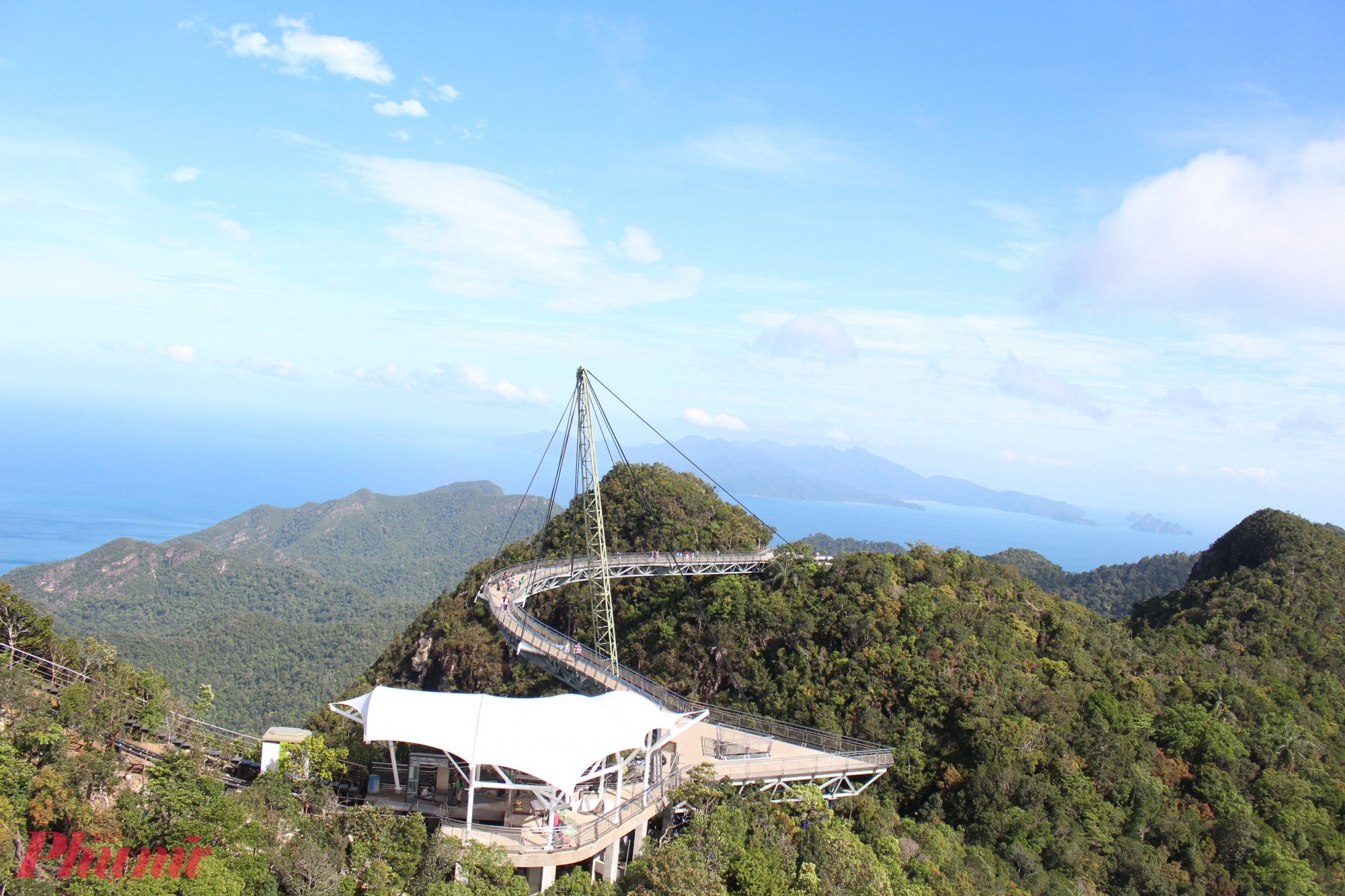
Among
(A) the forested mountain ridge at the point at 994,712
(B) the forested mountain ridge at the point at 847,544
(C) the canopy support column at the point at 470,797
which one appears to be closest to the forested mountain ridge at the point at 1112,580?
(B) the forested mountain ridge at the point at 847,544

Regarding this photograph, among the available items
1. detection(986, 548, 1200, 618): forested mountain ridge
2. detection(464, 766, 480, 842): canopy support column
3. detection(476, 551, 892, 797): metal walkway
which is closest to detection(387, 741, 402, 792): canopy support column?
detection(464, 766, 480, 842): canopy support column

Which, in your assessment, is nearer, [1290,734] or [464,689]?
[1290,734]

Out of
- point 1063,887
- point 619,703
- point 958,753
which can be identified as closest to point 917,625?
point 958,753

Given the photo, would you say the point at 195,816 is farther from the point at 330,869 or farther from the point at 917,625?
the point at 917,625

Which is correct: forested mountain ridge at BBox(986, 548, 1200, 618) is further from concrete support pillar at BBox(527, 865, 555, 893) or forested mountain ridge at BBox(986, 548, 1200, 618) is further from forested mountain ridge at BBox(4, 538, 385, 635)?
forested mountain ridge at BBox(4, 538, 385, 635)

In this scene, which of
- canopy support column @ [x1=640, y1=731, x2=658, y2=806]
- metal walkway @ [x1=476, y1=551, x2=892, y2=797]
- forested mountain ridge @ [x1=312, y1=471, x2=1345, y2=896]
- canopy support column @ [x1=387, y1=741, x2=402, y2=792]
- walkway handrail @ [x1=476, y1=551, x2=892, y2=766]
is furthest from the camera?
walkway handrail @ [x1=476, y1=551, x2=892, y2=766]

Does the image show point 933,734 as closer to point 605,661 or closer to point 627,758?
point 605,661

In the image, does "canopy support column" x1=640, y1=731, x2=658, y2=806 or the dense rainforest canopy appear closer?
the dense rainforest canopy
